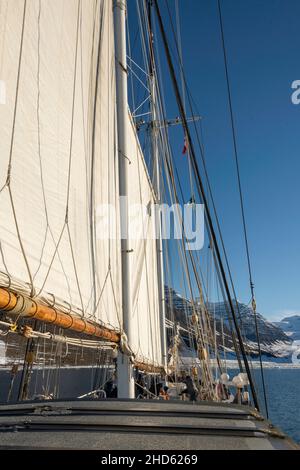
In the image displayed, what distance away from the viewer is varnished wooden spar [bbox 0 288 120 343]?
2.84 meters

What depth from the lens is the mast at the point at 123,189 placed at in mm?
6266

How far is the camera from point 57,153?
450 centimetres

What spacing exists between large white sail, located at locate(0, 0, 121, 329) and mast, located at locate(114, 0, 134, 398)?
21 centimetres

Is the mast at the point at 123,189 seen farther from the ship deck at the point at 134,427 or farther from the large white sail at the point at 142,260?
the ship deck at the point at 134,427

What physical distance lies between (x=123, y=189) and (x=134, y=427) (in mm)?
4587

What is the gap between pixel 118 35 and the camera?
696 cm

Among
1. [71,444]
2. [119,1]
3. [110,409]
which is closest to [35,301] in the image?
[110,409]

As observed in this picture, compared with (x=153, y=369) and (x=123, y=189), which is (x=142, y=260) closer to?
(x=153, y=369)

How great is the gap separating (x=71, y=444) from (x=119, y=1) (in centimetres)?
738

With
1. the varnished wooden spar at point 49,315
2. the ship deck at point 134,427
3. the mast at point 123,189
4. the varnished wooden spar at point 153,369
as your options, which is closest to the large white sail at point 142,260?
the varnished wooden spar at point 153,369

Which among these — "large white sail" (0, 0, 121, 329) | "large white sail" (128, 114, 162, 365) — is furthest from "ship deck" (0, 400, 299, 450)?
"large white sail" (128, 114, 162, 365)

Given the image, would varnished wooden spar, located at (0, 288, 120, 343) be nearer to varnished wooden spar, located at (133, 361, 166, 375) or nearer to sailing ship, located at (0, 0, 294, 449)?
sailing ship, located at (0, 0, 294, 449)

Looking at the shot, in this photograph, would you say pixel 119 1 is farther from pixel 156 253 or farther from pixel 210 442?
pixel 156 253

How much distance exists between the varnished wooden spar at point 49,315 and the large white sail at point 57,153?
231 millimetres
